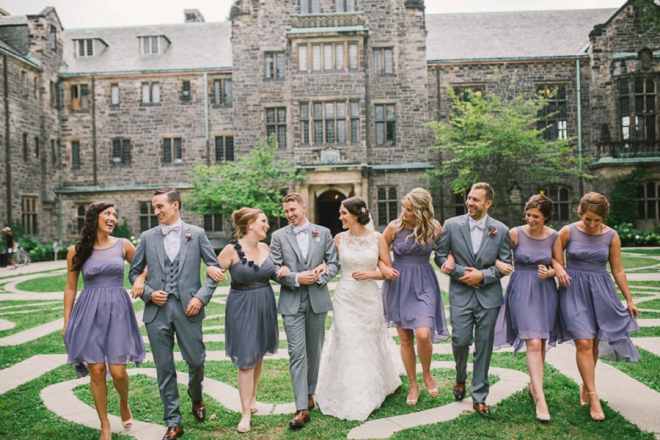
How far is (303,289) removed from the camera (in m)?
4.89

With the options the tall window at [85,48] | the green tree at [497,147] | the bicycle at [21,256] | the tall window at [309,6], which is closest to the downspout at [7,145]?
the bicycle at [21,256]

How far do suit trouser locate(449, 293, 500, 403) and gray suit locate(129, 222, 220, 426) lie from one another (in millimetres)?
2320

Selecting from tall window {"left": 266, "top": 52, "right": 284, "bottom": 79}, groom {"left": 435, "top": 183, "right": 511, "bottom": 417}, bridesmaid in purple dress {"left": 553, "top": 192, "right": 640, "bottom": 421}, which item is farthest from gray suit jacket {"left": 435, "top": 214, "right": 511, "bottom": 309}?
tall window {"left": 266, "top": 52, "right": 284, "bottom": 79}

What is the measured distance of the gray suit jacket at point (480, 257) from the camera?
4.89 meters

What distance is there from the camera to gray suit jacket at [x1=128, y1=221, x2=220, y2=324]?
4.54 meters

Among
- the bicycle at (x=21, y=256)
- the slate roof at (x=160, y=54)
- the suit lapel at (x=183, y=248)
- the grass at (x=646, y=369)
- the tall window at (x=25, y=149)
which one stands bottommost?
the grass at (x=646, y=369)

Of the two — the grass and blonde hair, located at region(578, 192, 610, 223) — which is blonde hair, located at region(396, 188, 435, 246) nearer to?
blonde hair, located at region(578, 192, 610, 223)

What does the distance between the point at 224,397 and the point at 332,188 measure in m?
18.0

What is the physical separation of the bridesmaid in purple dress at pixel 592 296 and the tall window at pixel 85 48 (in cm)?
2794

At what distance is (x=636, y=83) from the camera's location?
23594 millimetres

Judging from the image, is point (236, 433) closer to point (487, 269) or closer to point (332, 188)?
point (487, 269)

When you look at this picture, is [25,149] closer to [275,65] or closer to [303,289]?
[275,65]

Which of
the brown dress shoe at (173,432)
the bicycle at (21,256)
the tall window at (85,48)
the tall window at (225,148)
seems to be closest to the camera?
the brown dress shoe at (173,432)

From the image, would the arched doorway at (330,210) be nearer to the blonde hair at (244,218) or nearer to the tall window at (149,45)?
the tall window at (149,45)
